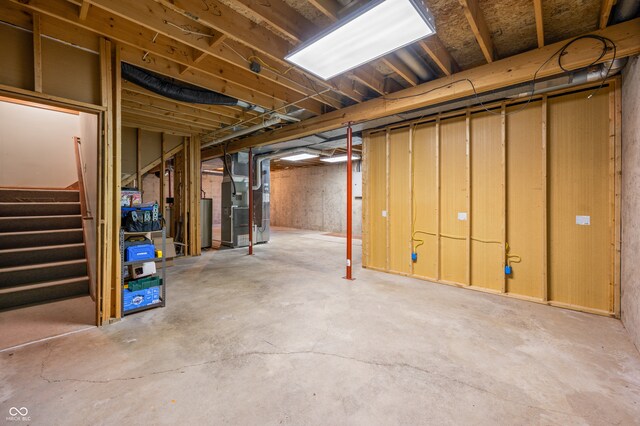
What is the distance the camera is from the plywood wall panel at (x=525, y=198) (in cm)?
332

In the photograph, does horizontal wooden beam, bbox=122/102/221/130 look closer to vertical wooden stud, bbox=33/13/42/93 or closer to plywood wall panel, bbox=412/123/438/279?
vertical wooden stud, bbox=33/13/42/93

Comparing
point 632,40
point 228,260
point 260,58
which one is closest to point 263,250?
point 228,260

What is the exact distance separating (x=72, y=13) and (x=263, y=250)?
209 inches

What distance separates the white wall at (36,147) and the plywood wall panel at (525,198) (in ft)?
24.7

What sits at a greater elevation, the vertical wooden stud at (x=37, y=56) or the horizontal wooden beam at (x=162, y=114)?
the horizontal wooden beam at (x=162, y=114)

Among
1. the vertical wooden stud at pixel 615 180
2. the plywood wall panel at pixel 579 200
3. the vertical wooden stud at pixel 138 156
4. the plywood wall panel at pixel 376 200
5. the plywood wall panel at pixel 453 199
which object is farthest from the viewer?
the vertical wooden stud at pixel 138 156

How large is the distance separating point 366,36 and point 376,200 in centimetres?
304

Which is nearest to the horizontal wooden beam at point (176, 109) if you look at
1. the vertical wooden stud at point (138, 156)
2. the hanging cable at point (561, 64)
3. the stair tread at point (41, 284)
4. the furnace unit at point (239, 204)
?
the vertical wooden stud at point (138, 156)

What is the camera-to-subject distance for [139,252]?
290cm

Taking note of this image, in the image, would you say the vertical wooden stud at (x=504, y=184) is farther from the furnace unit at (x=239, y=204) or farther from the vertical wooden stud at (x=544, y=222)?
the furnace unit at (x=239, y=204)

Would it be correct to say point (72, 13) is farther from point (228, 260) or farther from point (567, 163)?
point (567, 163)

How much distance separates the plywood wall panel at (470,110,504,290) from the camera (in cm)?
361

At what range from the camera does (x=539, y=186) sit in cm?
332

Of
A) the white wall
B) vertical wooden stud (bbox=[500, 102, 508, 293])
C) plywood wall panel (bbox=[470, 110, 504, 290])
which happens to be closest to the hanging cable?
vertical wooden stud (bbox=[500, 102, 508, 293])
